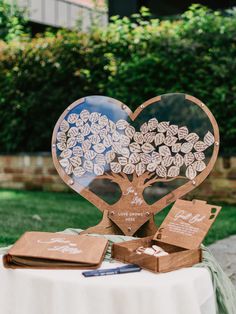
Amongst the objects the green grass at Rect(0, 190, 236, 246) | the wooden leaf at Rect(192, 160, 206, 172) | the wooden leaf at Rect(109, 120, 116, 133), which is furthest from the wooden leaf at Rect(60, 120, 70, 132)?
the green grass at Rect(0, 190, 236, 246)

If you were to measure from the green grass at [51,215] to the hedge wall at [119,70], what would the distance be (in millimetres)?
1204

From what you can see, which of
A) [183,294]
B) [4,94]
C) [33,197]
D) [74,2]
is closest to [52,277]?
[183,294]

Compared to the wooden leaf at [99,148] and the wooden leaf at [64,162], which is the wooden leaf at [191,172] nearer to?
the wooden leaf at [99,148]

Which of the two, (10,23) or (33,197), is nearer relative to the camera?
(33,197)

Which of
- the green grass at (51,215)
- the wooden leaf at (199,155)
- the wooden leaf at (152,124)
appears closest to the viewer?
the wooden leaf at (199,155)

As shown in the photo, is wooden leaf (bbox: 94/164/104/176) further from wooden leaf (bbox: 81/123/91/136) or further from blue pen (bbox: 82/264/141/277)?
blue pen (bbox: 82/264/141/277)

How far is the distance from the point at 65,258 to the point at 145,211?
0.80 metres

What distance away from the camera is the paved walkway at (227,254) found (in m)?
4.68

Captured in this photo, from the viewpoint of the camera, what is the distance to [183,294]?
219 cm

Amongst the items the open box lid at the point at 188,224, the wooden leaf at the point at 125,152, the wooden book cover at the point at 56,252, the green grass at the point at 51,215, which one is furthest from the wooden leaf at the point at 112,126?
the green grass at the point at 51,215

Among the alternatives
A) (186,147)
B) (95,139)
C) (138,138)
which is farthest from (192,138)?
(95,139)

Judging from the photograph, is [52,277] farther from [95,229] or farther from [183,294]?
[95,229]

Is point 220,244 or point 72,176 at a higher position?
point 72,176

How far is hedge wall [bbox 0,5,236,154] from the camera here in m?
8.00
